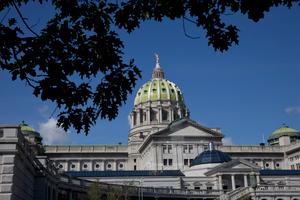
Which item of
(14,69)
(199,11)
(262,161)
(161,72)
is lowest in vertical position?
(14,69)

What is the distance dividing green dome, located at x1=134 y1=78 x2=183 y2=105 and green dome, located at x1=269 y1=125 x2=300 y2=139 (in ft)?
114

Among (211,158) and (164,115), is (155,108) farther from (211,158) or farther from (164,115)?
(211,158)

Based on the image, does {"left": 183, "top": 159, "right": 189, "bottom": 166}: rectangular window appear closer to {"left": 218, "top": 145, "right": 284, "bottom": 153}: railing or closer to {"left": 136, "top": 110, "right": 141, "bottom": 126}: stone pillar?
{"left": 218, "top": 145, "right": 284, "bottom": 153}: railing

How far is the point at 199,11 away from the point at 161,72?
508 ft

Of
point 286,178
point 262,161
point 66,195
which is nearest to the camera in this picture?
point 66,195

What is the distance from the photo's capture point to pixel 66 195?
51.0m

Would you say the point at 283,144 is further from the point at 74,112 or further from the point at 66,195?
the point at 74,112

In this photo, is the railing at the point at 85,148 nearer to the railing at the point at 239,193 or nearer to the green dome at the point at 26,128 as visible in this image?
the green dome at the point at 26,128

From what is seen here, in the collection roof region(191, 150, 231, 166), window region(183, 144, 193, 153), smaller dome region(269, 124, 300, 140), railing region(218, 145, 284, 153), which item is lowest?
roof region(191, 150, 231, 166)

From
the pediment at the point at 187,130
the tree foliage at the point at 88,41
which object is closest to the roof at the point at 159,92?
the pediment at the point at 187,130

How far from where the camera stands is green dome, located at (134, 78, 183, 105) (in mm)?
152250

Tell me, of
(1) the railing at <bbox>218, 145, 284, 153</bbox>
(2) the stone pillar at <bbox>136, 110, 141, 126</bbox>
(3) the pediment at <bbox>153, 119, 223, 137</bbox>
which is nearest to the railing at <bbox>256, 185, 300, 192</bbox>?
(3) the pediment at <bbox>153, 119, 223, 137</bbox>

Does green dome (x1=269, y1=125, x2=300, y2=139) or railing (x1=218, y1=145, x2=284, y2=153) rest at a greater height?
green dome (x1=269, y1=125, x2=300, y2=139)

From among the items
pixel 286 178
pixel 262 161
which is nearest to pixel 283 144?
pixel 262 161
